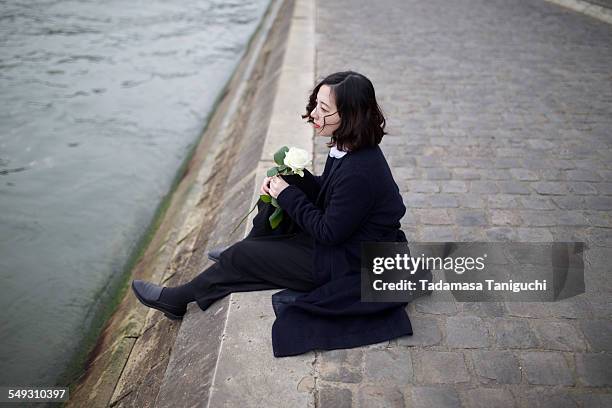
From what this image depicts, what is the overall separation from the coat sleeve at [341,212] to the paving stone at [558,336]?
135cm

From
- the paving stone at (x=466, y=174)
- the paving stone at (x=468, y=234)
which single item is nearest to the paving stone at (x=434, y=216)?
the paving stone at (x=468, y=234)

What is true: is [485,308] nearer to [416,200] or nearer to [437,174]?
[416,200]

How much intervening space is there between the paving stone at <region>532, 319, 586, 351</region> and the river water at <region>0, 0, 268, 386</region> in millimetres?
3985

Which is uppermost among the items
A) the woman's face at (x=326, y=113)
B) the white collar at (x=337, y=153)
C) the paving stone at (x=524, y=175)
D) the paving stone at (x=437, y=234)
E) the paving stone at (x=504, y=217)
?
the woman's face at (x=326, y=113)

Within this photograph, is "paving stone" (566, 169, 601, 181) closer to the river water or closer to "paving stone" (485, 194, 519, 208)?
"paving stone" (485, 194, 519, 208)

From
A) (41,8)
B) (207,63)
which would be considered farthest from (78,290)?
(41,8)

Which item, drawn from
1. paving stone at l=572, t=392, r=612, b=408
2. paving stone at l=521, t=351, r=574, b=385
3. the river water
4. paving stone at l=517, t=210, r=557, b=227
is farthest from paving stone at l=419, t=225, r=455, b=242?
the river water

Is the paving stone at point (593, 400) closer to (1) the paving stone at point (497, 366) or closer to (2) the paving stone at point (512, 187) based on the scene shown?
(1) the paving stone at point (497, 366)

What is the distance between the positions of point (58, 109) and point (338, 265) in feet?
→ 25.9

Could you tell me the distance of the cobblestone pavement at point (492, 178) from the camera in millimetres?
2848

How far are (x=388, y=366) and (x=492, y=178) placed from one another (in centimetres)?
270

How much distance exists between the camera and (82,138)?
8.43m

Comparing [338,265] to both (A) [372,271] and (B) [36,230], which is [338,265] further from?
(B) [36,230]

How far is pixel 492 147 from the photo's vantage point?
5.55 meters
